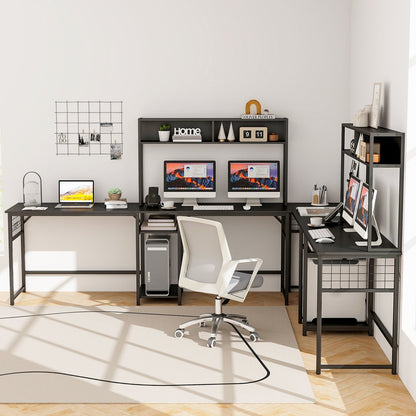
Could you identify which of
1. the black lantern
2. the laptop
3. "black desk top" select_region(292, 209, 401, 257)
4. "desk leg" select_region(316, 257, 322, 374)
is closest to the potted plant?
the laptop

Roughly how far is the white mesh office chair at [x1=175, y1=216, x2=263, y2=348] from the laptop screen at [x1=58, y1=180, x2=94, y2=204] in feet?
5.27

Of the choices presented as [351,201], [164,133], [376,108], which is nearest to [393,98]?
[376,108]

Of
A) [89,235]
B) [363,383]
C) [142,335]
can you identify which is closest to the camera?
[363,383]

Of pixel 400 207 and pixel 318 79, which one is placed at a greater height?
pixel 318 79

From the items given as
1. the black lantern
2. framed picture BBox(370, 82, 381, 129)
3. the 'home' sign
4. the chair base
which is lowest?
the chair base

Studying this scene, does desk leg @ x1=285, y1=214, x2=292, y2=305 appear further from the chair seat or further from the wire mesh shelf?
the chair seat

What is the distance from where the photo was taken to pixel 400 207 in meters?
4.99

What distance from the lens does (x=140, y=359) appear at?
213 inches

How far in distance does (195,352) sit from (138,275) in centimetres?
143

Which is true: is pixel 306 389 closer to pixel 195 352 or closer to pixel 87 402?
pixel 195 352

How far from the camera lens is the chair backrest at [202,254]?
5555mm

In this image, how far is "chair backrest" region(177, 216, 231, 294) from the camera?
555 centimetres

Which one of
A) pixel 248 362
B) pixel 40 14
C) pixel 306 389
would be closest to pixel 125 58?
pixel 40 14

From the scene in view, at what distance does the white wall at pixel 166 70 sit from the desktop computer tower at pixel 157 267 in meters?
0.69
